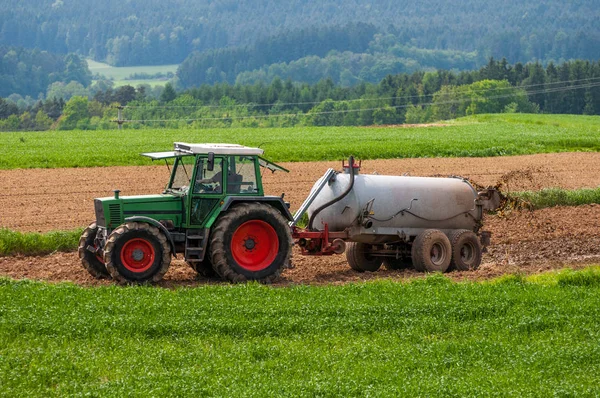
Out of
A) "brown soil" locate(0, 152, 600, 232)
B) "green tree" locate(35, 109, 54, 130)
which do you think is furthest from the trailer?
"green tree" locate(35, 109, 54, 130)

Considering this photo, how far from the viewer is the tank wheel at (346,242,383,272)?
19.7 meters

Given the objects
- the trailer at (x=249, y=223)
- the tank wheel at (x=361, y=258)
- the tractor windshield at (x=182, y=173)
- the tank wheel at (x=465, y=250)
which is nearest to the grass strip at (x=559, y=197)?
the tank wheel at (x=465, y=250)

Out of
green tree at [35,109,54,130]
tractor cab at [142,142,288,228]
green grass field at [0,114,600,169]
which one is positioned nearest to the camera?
tractor cab at [142,142,288,228]

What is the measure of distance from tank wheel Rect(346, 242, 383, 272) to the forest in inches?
3199

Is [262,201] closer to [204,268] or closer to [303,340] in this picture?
[204,268]

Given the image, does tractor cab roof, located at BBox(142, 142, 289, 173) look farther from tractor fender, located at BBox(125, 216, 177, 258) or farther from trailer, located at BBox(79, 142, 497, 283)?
tractor fender, located at BBox(125, 216, 177, 258)

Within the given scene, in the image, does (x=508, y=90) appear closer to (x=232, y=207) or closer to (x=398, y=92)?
(x=398, y=92)

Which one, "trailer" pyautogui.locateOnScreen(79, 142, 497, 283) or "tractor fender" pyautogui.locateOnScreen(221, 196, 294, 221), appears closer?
"trailer" pyautogui.locateOnScreen(79, 142, 497, 283)

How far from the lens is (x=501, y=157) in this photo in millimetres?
43062

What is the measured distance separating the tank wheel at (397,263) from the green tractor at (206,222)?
3312 millimetres

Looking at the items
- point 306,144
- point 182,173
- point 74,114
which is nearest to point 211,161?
point 182,173

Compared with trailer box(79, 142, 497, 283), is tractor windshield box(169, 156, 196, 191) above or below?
above

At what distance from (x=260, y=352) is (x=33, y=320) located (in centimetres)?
335

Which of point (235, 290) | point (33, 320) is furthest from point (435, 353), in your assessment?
point (33, 320)
